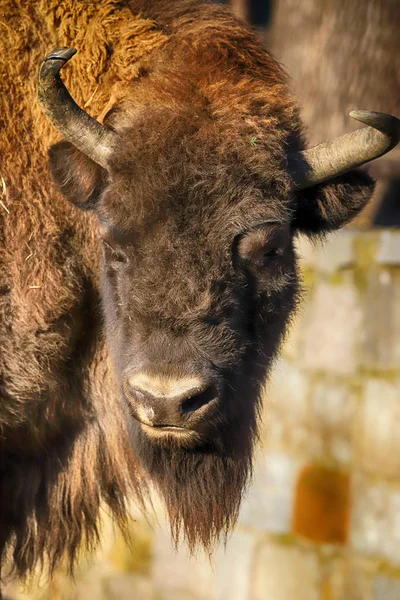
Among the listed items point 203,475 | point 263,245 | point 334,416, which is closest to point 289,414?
point 334,416

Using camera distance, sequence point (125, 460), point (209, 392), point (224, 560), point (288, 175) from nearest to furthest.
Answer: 1. point (209, 392)
2. point (288, 175)
3. point (125, 460)
4. point (224, 560)

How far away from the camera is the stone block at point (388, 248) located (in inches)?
234

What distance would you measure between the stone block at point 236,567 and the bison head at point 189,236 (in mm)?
2958

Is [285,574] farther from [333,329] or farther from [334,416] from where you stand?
[333,329]

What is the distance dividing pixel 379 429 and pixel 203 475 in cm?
257

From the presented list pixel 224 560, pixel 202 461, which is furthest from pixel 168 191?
pixel 224 560

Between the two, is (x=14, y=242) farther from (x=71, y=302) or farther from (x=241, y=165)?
(x=241, y=165)

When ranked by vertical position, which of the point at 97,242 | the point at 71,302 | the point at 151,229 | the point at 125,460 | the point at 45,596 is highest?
the point at 151,229

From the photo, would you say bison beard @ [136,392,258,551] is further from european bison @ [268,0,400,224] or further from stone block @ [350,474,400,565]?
european bison @ [268,0,400,224]

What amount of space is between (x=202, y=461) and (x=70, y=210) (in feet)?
3.76

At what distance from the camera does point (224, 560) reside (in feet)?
21.7

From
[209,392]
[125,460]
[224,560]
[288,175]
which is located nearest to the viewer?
[209,392]

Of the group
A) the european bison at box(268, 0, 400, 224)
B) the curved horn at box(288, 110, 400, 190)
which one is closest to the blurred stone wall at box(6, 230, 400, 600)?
the european bison at box(268, 0, 400, 224)

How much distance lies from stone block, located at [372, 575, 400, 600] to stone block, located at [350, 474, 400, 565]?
0.12 meters
